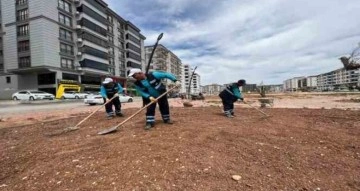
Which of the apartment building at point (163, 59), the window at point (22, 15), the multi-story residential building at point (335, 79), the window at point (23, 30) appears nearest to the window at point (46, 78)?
the window at point (23, 30)

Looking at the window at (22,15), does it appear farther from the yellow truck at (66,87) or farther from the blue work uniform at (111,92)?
the blue work uniform at (111,92)

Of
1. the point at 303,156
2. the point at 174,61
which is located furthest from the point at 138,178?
the point at 174,61

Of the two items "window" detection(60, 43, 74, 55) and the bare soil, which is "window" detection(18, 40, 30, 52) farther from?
the bare soil

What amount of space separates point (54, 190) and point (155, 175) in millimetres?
1182

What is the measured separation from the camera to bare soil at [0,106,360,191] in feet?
10.6

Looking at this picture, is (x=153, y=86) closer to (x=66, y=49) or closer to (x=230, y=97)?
(x=230, y=97)

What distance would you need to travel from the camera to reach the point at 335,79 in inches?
6201

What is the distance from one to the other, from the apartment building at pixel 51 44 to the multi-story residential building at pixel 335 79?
11507cm

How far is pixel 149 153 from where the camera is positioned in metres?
4.11

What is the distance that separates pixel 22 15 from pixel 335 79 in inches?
6378

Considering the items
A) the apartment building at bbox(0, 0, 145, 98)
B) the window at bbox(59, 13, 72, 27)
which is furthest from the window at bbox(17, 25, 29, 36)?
the window at bbox(59, 13, 72, 27)

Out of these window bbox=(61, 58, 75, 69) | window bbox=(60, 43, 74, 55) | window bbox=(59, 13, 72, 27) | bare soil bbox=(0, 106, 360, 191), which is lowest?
bare soil bbox=(0, 106, 360, 191)

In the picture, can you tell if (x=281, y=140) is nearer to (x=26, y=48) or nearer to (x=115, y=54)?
(x=26, y=48)

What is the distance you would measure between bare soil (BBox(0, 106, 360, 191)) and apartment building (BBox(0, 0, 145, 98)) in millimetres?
44527
